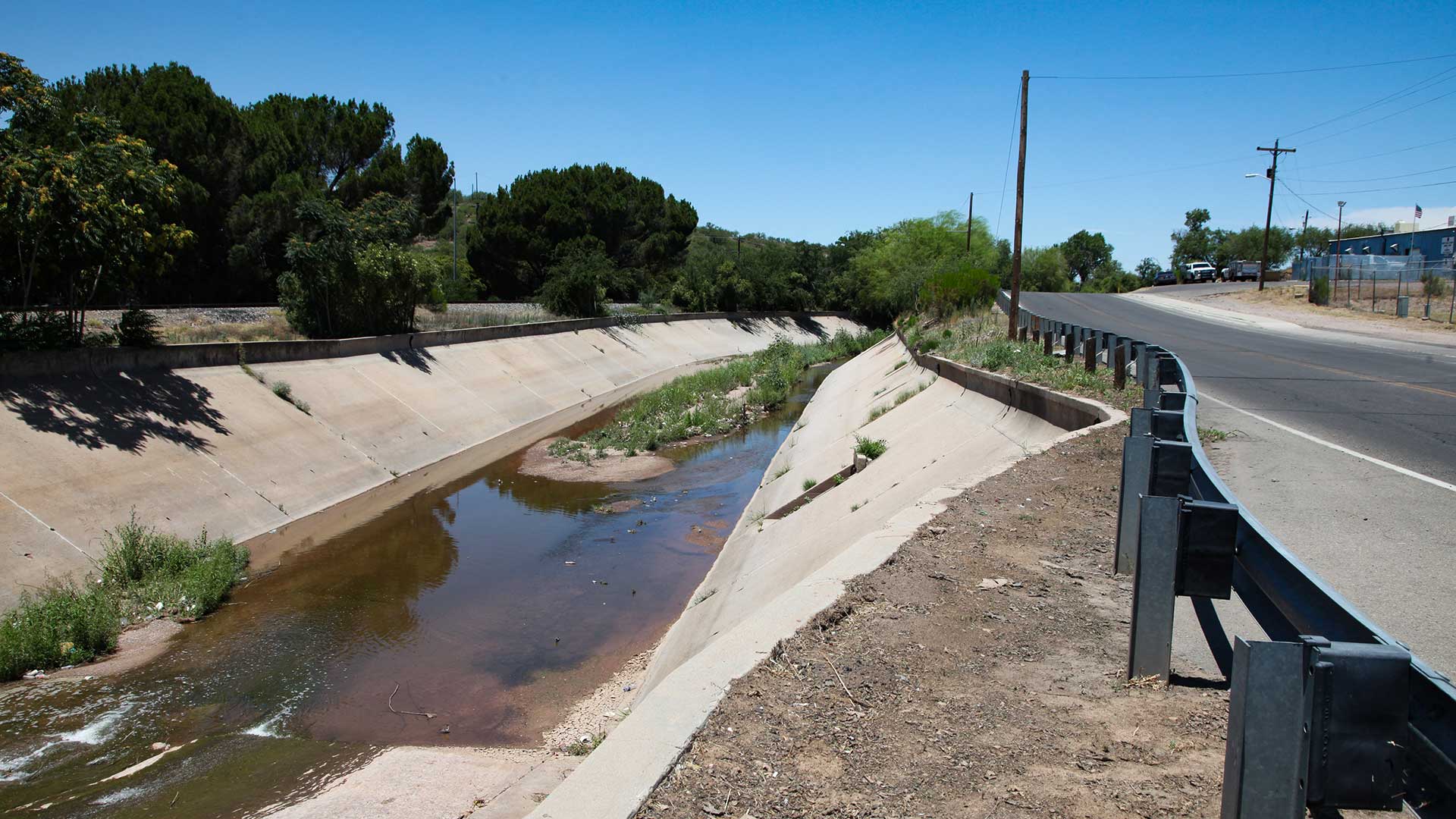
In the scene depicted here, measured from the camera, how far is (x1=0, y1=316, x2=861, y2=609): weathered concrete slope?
1544 centimetres

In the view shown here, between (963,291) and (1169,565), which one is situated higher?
(963,291)

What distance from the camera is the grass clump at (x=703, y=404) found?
96.1ft

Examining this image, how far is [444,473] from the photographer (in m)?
25.1

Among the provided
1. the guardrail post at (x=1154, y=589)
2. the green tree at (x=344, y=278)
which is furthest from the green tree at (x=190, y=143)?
the guardrail post at (x=1154, y=589)

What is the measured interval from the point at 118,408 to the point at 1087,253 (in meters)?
140

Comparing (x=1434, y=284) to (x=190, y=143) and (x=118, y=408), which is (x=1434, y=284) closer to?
(x=118, y=408)

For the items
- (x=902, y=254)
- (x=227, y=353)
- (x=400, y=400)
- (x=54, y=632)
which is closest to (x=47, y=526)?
(x=54, y=632)

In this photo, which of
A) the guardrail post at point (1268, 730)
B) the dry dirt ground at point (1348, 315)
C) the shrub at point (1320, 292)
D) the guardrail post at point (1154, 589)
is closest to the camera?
the guardrail post at point (1268, 730)

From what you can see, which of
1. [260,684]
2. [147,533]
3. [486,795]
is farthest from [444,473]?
[486,795]

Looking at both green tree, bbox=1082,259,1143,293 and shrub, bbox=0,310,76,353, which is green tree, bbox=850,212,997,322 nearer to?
green tree, bbox=1082,259,1143,293

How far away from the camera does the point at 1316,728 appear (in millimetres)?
2492

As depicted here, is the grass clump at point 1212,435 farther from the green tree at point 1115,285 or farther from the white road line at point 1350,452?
the green tree at point 1115,285

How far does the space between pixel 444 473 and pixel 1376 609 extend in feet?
74.7

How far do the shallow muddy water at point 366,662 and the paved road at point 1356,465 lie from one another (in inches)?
307
